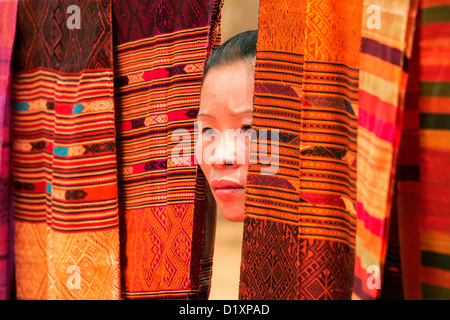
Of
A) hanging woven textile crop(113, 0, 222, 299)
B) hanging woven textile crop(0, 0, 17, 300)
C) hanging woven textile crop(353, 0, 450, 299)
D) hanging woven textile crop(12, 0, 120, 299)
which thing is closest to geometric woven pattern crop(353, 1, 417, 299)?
hanging woven textile crop(353, 0, 450, 299)

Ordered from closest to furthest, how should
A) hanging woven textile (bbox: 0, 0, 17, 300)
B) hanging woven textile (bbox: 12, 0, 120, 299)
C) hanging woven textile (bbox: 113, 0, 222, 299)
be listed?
hanging woven textile (bbox: 113, 0, 222, 299)
hanging woven textile (bbox: 12, 0, 120, 299)
hanging woven textile (bbox: 0, 0, 17, 300)

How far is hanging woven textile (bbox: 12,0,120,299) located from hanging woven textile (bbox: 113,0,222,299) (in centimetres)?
4

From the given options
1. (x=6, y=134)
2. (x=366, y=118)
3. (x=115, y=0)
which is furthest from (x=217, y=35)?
(x=6, y=134)

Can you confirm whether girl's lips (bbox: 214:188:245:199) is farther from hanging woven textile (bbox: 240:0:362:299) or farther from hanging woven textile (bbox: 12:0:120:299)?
hanging woven textile (bbox: 12:0:120:299)

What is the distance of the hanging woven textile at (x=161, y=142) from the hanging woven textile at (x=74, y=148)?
0.04 metres

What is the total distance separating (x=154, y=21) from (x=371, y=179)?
2.36 feet

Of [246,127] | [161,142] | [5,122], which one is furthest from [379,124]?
[5,122]

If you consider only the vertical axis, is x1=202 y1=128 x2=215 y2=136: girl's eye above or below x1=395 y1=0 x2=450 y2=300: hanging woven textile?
above

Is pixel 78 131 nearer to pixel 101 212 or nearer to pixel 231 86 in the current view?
pixel 101 212

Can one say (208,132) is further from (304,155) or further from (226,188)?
(304,155)

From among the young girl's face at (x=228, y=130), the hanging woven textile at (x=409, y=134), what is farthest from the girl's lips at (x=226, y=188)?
the hanging woven textile at (x=409, y=134)

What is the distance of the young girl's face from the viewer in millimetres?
1071

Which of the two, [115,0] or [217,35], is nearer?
[217,35]

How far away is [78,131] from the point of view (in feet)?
4.40
